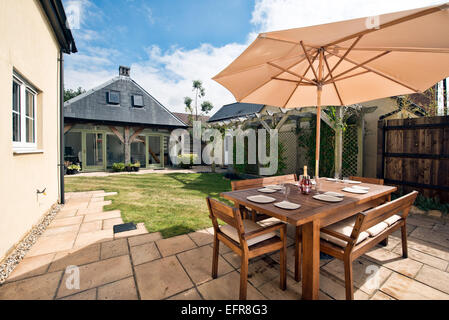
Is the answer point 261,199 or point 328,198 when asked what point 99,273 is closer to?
point 261,199

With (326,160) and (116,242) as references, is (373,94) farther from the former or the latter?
(116,242)

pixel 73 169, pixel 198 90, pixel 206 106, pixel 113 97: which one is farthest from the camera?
pixel 206 106

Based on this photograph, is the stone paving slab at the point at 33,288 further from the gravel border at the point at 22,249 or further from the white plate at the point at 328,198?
the white plate at the point at 328,198

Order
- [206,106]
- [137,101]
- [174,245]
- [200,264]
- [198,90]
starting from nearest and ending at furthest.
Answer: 1. [200,264]
2. [174,245]
3. [137,101]
4. [198,90]
5. [206,106]

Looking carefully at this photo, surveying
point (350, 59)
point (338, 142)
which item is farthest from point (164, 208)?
point (338, 142)

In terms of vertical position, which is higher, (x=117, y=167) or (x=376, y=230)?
(x=117, y=167)

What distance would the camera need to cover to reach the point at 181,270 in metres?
2.14

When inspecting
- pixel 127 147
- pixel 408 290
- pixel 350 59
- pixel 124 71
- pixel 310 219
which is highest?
pixel 124 71

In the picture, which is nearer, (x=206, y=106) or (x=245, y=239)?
(x=245, y=239)

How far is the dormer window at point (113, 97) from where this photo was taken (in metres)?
11.3

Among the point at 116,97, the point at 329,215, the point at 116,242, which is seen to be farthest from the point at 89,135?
the point at 329,215

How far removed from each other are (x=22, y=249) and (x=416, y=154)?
719 cm

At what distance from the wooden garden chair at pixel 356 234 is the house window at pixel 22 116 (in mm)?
4300

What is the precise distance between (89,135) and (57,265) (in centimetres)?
1111
